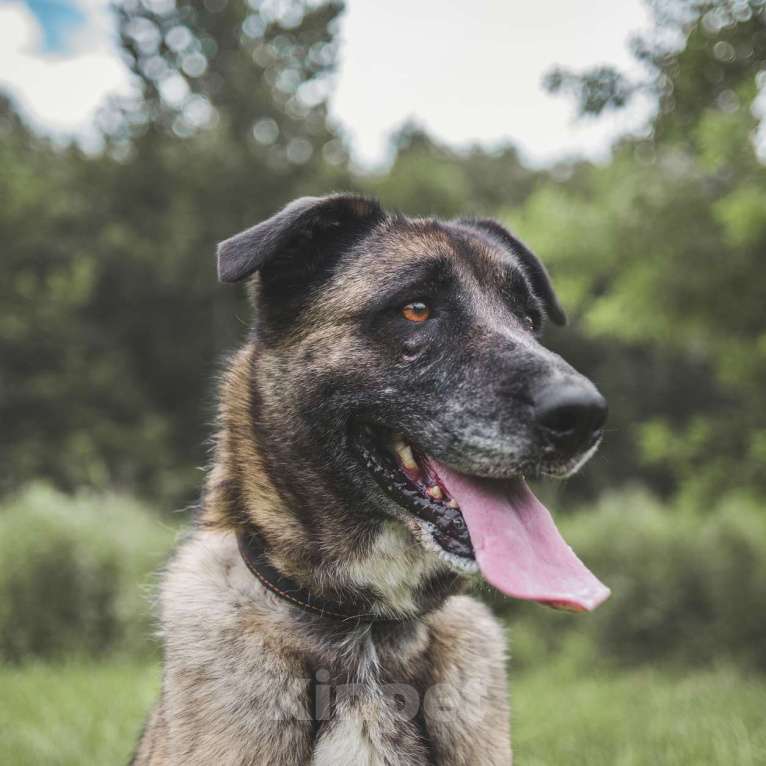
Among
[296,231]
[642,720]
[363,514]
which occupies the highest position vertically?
[296,231]

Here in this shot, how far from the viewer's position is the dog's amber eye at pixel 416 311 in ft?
9.62

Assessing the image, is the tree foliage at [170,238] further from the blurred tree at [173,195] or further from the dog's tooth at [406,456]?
the dog's tooth at [406,456]

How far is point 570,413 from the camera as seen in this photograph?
97.8 inches

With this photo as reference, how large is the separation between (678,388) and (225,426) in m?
31.0

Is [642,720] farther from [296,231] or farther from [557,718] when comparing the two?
[296,231]

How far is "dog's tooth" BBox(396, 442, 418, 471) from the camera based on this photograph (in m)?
2.86

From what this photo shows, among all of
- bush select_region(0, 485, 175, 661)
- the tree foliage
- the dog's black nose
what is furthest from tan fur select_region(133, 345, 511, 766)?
the tree foliage

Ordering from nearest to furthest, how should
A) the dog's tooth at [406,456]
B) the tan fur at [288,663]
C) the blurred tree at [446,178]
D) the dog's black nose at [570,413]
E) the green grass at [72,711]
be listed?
the dog's black nose at [570,413] → the tan fur at [288,663] → the dog's tooth at [406,456] → the green grass at [72,711] → the blurred tree at [446,178]

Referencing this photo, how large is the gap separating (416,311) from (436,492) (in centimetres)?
64

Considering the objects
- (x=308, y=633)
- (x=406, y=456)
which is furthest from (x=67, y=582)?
(x=406, y=456)

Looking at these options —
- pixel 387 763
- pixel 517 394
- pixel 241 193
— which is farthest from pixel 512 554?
pixel 241 193

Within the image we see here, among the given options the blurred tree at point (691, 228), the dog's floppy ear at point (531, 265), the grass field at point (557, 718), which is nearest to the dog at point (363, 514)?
the dog's floppy ear at point (531, 265)

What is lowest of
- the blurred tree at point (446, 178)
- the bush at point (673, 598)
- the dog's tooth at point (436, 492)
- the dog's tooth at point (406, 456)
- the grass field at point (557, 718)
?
the blurred tree at point (446, 178)

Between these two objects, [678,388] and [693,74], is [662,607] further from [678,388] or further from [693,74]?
[678,388]
